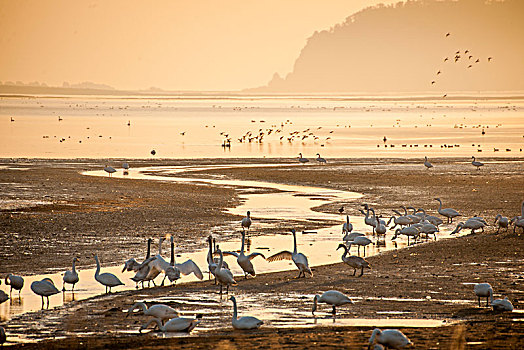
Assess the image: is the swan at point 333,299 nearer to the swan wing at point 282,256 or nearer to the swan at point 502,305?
the swan at point 502,305

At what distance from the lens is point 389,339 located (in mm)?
10500

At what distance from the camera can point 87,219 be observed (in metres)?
24.5

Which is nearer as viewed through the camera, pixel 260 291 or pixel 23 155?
pixel 260 291

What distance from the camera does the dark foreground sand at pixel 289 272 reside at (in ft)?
38.9

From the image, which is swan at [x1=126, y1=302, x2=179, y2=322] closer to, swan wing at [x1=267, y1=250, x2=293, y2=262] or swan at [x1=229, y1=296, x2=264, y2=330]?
swan at [x1=229, y1=296, x2=264, y2=330]

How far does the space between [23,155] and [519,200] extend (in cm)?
3148

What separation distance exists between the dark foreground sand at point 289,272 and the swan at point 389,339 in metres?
0.46

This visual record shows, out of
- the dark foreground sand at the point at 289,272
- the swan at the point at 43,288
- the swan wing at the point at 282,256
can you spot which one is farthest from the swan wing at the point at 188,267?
the swan at the point at 43,288

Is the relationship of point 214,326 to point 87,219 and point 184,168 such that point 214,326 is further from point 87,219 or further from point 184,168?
point 184,168

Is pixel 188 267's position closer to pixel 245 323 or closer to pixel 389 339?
pixel 245 323

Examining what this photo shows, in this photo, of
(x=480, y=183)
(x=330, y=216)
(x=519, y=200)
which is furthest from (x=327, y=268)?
(x=480, y=183)

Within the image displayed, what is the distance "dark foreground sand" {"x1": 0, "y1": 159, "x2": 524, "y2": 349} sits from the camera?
11.9 m

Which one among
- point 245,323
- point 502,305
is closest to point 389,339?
point 245,323

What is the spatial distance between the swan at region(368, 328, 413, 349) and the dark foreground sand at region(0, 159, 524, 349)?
456 millimetres
